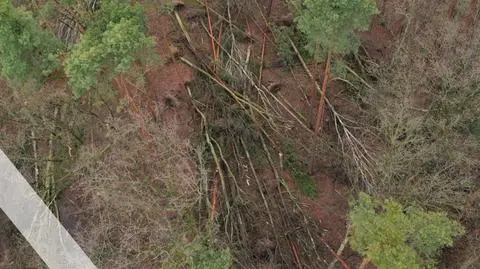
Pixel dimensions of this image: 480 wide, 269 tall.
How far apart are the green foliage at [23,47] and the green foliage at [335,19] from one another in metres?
7.04

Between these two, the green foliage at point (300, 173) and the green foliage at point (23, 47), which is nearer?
the green foliage at point (23, 47)

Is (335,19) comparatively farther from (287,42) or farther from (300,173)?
(287,42)

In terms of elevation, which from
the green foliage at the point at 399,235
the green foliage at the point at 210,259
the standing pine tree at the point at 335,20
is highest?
the standing pine tree at the point at 335,20

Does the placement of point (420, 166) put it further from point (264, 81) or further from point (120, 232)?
point (120, 232)

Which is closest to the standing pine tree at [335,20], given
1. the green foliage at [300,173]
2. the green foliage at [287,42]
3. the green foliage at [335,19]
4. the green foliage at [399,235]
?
the green foliage at [335,19]

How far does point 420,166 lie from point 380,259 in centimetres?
517

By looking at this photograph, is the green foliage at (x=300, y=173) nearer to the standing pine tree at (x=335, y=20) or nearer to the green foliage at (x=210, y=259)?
the standing pine tree at (x=335, y=20)

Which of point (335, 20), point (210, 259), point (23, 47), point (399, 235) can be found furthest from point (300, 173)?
point (23, 47)

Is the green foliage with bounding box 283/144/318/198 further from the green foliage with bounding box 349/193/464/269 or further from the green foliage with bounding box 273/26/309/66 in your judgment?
the green foliage with bounding box 349/193/464/269

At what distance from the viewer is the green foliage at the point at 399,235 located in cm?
1042

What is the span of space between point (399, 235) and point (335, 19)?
563 centimetres

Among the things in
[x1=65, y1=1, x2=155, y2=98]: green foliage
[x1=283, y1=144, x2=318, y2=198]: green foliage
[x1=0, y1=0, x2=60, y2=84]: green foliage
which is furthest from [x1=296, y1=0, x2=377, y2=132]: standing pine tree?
[x1=0, y1=0, x2=60, y2=84]: green foliage

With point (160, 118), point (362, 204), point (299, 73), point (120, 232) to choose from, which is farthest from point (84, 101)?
point (362, 204)

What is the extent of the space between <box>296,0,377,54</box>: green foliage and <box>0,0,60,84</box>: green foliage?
23.1 ft
